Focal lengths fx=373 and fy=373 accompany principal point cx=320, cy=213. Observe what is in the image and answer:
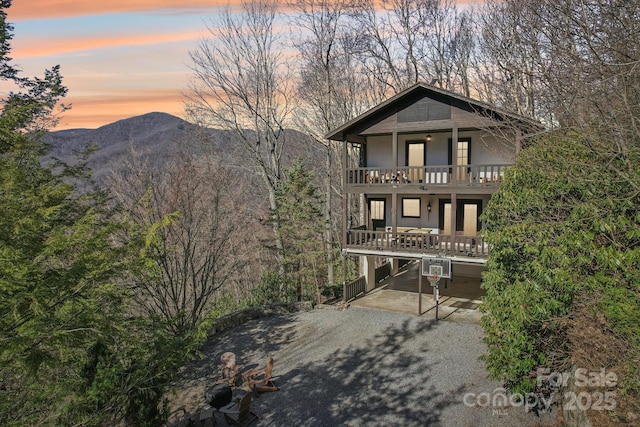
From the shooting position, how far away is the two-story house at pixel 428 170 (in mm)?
13898

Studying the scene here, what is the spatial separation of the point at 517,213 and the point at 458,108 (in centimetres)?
618

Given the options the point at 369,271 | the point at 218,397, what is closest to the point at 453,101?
the point at 369,271

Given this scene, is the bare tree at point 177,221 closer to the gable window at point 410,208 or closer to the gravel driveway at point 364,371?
the gravel driveway at point 364,371

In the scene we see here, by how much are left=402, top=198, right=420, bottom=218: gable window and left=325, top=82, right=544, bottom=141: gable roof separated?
420 cm

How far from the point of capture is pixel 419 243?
50.2 ft

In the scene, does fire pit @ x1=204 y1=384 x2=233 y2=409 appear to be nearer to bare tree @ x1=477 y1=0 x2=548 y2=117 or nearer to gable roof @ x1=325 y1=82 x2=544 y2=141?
gable roof @ x1=325 y1=82 x2=544 y2=141

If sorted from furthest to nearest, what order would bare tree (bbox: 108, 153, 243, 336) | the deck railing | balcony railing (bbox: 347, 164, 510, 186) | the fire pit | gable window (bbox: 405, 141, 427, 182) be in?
the deck railing → gable window (bbox: 405, 141, 427, 182) → balcony railing (bbox: 347, 164, 510, 186) → bare tree (bbox: 108, 153, 243, 336) → the fire pit

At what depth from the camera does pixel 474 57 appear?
2517cm

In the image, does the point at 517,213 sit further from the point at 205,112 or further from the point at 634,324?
the point at 205,112

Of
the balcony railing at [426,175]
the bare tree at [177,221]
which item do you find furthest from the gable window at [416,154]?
the bare tree at [177,221]

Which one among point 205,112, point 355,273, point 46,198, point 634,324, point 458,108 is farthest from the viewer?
point 205,112

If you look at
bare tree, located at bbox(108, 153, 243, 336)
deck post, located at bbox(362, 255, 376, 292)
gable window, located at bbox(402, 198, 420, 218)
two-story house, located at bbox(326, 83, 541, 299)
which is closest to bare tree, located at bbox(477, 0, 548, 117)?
two-story house, located at bbox(326, 83, 541, 299)

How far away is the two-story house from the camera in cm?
1390

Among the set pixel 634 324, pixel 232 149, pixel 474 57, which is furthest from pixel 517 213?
pixel 232 149
